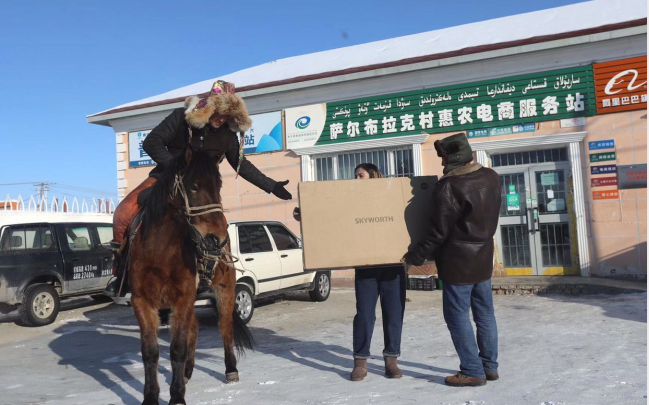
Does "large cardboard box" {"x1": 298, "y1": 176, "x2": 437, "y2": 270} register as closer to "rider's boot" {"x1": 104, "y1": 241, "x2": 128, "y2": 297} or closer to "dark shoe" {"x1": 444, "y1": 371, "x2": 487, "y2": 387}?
"dark shoe" {"x1": 444, "y1": 371, "x2": 487, "y2": 387}

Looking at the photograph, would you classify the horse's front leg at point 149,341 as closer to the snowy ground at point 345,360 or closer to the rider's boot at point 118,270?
the snowy ground at point 345,360

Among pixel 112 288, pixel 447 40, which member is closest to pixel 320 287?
Result: pixel 112 288

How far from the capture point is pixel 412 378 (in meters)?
5.14

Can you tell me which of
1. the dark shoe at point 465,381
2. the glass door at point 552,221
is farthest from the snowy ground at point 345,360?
the glass door at point 552,221

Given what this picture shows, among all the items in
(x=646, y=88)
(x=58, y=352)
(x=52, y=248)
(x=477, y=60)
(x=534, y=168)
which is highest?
(x=477, y=60)

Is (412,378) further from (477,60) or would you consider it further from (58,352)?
(477,60)

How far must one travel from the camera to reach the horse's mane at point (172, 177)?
4.21 meters

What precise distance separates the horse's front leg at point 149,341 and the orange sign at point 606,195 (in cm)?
933

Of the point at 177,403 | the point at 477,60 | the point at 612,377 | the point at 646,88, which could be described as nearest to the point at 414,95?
the point at 477,60

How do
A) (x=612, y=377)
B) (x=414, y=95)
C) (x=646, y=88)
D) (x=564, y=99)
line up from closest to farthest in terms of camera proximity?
(x=612, y=377), (x=646, y=88), (x=564, y=99), (x=414, y=95)

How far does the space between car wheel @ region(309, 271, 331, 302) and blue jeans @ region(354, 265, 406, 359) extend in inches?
224

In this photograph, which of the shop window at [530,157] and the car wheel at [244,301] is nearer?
the car wheel at [244,301]

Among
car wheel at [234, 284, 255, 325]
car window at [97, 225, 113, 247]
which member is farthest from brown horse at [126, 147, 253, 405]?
car window at [97, 225, 113, 247]

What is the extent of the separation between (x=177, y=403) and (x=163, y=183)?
5.53ft
